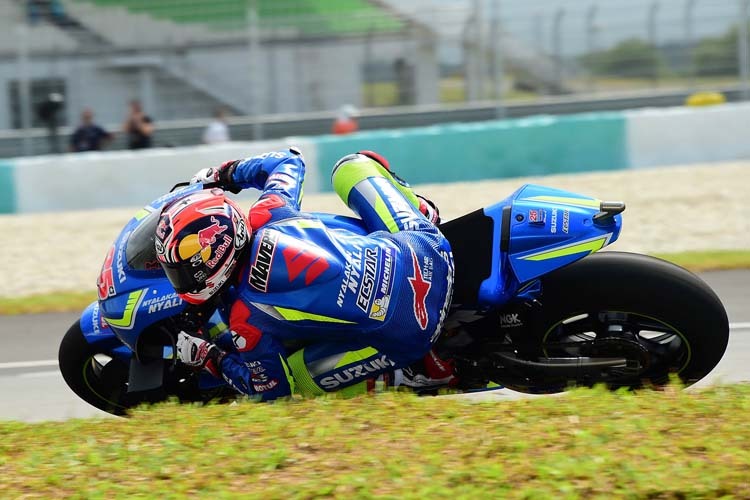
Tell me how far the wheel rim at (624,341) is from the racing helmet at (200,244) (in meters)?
1.33

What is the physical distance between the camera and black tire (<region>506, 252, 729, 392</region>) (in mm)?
4102

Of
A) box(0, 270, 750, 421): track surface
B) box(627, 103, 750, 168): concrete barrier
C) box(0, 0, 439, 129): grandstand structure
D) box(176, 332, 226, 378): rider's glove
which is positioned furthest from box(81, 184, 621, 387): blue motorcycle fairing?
box(0, 0, 439, 129): grandstand structure

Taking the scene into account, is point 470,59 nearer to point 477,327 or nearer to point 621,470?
point 477,327

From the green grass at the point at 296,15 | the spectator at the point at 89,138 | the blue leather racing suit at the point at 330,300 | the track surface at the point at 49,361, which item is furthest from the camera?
the green grass at the point at 296,15

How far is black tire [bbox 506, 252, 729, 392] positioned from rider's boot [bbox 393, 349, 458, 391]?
1.16 ft

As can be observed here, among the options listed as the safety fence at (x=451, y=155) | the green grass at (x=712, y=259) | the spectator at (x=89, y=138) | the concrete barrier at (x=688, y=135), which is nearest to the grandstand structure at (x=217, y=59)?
the spectator at (x=89, y=138)

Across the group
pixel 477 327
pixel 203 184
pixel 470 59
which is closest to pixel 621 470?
pixel 477 327

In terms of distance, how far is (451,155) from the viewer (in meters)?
12.4

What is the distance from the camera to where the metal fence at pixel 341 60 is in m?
14.7

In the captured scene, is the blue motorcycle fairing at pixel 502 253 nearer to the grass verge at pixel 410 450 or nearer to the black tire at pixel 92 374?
the black tire at pixel 92 374

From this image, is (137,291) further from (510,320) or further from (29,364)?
(29,364)

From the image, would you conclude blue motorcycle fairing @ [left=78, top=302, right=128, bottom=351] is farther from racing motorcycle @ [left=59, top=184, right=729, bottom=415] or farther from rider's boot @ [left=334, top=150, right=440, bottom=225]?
rider's boot @ [left=334, top=150, right=440, bottom=225]

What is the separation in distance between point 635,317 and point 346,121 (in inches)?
440

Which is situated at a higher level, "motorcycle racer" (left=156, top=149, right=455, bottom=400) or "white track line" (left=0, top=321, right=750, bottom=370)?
"motorcycle racer" (left=156, top=149, right=455, bottom=400)
